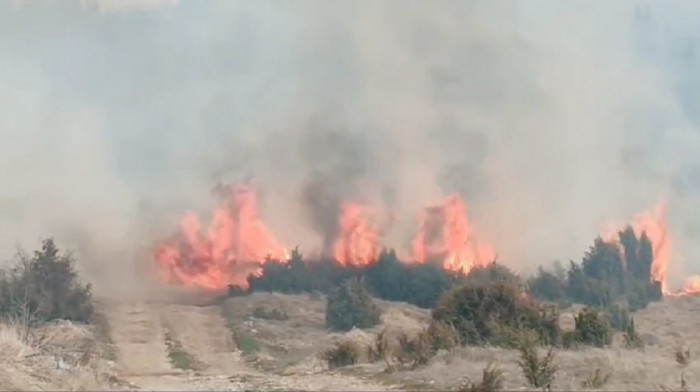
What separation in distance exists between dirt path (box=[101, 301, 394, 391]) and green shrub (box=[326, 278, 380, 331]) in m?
7.19

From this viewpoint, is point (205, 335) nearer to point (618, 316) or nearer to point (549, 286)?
point (618, 316)

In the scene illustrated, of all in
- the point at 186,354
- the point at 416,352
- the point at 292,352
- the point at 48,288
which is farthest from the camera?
the point at 48,288

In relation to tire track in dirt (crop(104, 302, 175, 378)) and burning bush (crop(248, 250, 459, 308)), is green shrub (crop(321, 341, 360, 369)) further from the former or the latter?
burning bush (crop(248, 250, 459, 308))

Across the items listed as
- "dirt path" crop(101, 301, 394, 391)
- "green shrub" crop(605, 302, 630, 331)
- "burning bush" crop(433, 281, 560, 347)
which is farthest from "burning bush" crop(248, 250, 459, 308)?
"burning bush" crop(433, 281, 560, 347)

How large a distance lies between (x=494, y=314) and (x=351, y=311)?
24844 millimetres

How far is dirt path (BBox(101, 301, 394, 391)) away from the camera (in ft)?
76.6

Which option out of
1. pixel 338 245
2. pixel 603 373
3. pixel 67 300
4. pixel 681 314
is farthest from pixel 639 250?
pixel 603 373

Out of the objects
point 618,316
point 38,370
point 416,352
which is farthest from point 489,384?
point 618,316

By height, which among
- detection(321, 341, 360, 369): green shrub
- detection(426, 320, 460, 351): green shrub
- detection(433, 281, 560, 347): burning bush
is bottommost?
detection(321, 341, 360, 369): green shrub

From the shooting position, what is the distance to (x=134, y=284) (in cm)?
8081

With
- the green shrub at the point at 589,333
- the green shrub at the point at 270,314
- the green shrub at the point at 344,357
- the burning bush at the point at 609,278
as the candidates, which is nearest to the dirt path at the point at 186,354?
the green shrub at the point at 344,357

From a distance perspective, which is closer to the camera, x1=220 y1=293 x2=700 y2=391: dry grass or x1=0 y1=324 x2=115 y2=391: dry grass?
x1=0 y1=324 x2=115 y2=391: dry grass

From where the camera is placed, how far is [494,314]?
33.4 metres

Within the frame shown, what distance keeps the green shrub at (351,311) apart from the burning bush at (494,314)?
21271 mm
